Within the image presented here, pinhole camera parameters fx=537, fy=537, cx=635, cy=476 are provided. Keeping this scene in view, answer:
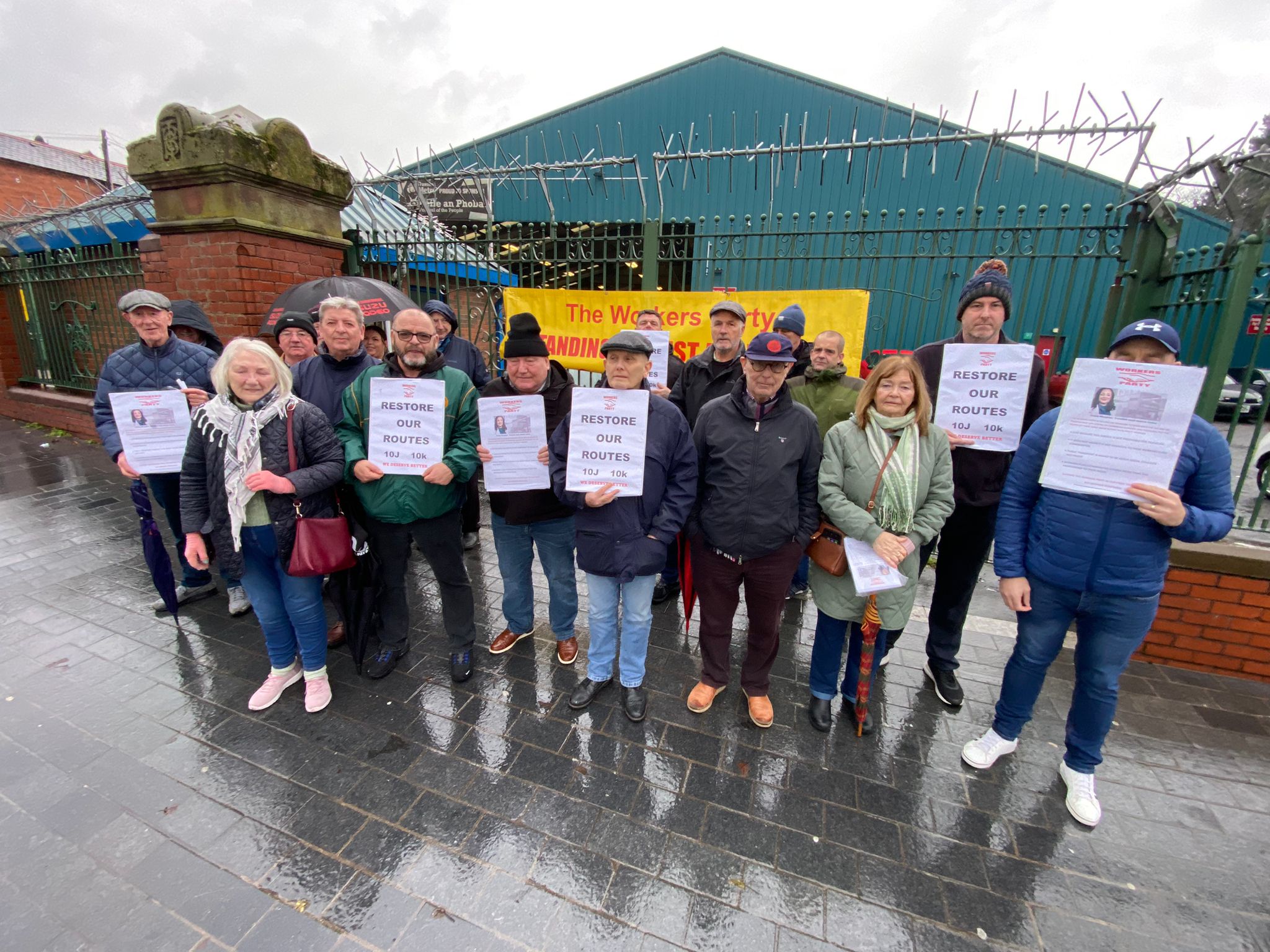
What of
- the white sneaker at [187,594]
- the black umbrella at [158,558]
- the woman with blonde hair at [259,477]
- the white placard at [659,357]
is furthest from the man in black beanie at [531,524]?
the white sneaker at [187,594]

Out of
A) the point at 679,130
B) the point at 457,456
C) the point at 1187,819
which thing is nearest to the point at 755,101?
the point at 679,130

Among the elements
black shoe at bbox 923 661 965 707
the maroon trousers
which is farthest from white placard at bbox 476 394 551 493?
black shoe at bbox 923 661 965 707

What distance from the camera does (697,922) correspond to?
195 centimetres

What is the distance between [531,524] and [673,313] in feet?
10.3

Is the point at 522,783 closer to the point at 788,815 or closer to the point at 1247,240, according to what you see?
the point at 788,815

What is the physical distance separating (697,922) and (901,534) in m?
A: 1.84

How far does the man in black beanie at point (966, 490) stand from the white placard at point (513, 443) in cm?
214

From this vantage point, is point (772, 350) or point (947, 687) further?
point (947, 687)

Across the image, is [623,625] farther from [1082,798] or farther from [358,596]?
[1082,798]

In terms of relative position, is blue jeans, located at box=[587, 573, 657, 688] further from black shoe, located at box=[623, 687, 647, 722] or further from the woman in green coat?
the woman in green coat

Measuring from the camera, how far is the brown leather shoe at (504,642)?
3525mm

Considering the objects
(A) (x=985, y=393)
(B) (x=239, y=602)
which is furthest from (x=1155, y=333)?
(B) (x=239, y=602)

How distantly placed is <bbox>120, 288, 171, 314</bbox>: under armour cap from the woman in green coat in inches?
172

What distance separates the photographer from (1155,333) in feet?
7.00
